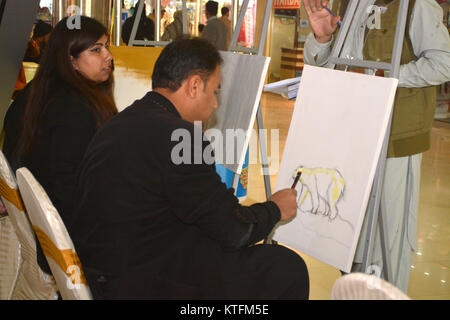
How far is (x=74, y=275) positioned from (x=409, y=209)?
166 centimetres

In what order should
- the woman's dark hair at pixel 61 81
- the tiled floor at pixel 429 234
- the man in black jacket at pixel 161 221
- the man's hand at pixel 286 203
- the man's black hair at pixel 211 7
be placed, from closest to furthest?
1. the man in black jacket at pixel 161 221
2. the man's hand at pixel 286 203
3. the woman's dark hair at pixel 61 81
4. the tiled floor at pixel 429 234
5. the man's black hair at pixel 211 7

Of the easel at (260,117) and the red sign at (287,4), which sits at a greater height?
the red sign at (287,4)

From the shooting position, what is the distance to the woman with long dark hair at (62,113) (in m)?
2.34

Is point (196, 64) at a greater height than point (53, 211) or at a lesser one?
greater

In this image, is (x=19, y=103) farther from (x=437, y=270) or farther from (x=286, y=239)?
(x=437, y=270)

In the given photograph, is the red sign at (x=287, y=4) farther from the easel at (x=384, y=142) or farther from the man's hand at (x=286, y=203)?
the man's hand at (x=286, y=203)

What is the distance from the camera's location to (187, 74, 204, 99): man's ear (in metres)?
1.88

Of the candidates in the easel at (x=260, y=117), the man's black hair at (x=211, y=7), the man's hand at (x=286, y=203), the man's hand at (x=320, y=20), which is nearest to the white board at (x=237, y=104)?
the easel at (x=260, y=117)

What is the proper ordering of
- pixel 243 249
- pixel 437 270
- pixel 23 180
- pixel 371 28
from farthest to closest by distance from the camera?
pixel 437 270 < pixel 371 28 < pixel 243 249 < pixel 23 180

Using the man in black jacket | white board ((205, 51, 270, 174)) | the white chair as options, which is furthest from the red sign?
the white chair

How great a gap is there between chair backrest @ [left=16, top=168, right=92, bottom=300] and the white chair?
71cm

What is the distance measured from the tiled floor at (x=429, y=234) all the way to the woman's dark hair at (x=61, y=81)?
146 cm

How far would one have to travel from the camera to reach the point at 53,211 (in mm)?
1406
